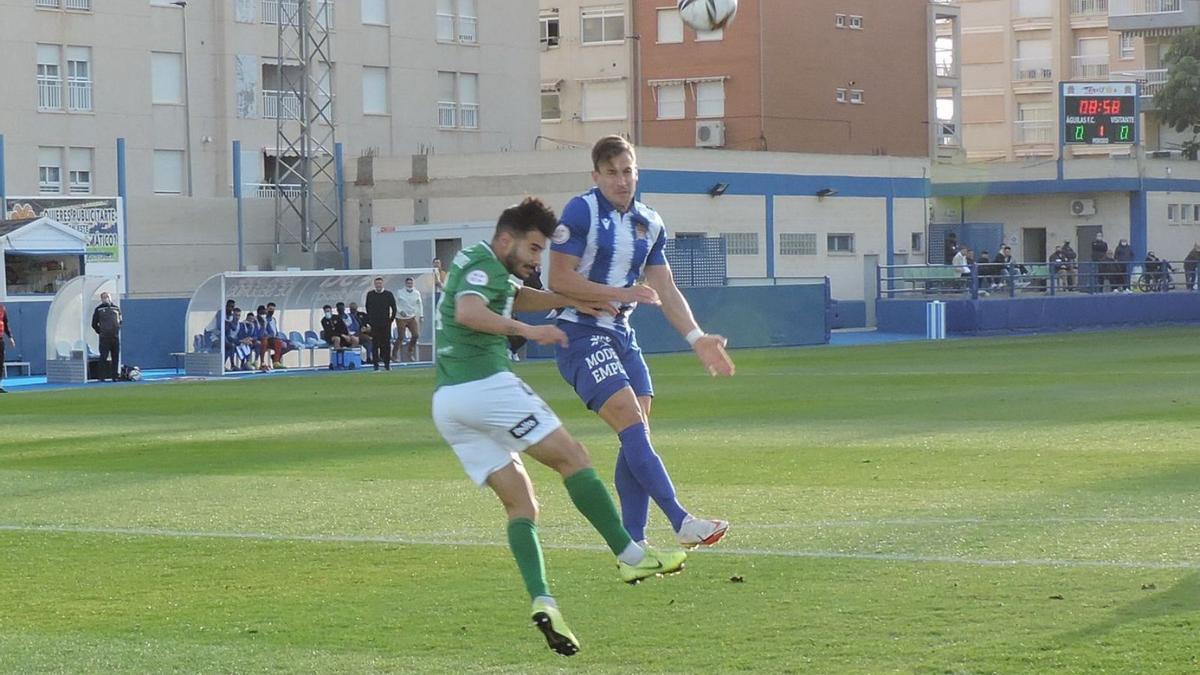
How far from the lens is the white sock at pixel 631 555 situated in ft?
27.6

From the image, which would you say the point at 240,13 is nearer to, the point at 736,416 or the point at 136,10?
the point at 136,10

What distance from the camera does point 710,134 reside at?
77.9m

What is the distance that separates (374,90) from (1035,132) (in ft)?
144

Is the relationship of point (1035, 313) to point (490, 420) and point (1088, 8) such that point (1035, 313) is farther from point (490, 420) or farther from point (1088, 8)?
point (1088, 8)

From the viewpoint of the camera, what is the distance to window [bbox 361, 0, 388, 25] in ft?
227

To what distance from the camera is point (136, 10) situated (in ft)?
206

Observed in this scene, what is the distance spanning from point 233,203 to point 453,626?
52063mm

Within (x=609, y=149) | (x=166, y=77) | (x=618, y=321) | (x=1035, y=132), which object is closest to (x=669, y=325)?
(x=166, y=77)

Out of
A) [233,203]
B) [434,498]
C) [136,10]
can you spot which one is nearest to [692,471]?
[434,498]

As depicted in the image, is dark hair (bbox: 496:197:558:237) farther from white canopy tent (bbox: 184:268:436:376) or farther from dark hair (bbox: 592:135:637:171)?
white canopy tent (bbox: 184:268:436:376)

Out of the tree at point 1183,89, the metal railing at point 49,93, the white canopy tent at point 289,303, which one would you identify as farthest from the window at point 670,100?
the white canopy tent at point 289,303

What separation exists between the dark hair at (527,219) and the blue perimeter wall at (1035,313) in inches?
1733

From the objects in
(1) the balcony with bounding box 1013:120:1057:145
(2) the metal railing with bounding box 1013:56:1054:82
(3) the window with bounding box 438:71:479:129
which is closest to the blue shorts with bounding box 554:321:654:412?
(3) the window with bounding box 438:71:479:129

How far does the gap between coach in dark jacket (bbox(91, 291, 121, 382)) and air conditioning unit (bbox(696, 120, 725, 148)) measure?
1681 inches
